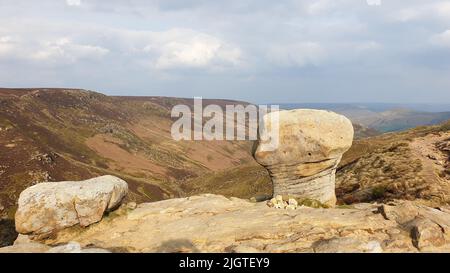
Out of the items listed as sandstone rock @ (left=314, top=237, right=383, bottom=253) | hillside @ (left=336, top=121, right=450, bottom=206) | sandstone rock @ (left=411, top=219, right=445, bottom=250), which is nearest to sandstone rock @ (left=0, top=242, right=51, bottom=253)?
sandstone rock @ (left=314, top=237, right=383, bottom=253)

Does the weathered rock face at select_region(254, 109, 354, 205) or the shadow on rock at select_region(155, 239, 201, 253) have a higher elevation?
the weathered rock face at select_region(254, 109, 354, 205)

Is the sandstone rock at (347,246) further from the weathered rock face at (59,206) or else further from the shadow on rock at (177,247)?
the weathered rock face at (59,206)

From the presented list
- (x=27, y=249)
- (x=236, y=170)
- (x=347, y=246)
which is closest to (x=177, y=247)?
(x=27, y=249)

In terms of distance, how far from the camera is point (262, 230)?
86.1 ft

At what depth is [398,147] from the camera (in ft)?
183

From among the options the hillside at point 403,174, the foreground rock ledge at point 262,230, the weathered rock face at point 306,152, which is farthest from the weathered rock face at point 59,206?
the hillside at point 403,174

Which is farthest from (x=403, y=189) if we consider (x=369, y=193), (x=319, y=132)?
(x=319, y=132)

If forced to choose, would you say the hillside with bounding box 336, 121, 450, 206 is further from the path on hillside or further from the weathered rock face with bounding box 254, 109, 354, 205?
the weathered rock face with bounding box 254, 109, 354, 205

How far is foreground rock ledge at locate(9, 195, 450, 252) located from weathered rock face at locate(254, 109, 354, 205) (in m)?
4.04

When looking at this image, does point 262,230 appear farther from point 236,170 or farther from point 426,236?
point 236,170

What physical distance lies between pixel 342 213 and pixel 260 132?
1054 centimetres

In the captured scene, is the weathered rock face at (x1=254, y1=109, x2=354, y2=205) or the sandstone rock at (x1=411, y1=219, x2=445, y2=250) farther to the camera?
the weathered rock face at (x1=254, y1=109, x2=354, y2=205)

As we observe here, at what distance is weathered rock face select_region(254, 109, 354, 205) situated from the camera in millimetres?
34344
